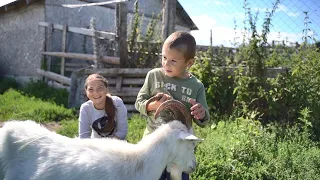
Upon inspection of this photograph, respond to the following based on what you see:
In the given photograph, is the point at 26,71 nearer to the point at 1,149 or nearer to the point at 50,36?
the point at 50,36

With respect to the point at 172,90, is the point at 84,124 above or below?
below

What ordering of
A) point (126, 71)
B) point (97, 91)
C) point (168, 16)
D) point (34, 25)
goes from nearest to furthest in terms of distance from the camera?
point (97, 91) → point (168, 16) → point (126, 71) → point (34, 25)

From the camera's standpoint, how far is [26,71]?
15.3m

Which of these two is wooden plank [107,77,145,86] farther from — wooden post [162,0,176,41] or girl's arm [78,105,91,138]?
girl's arm [78,105,91,138]

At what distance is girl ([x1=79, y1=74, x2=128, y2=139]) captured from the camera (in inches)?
157

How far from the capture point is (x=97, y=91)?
3984 millimetres

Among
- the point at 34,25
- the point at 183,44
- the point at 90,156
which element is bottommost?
the point at 90,156

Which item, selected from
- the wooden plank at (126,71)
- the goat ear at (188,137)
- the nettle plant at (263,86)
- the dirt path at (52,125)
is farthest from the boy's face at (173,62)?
the wooden plank at (126,71)

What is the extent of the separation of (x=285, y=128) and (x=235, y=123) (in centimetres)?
82

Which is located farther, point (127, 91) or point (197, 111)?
A: point (127, 91)

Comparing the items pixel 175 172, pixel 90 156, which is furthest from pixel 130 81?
pixel 90 156

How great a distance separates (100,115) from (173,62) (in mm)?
1210

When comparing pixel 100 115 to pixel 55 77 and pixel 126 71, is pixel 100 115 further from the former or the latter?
pixel 55 77

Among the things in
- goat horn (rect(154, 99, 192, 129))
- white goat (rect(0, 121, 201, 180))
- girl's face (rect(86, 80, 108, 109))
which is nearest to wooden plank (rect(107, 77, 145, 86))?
girl's face (rect(86, 80, 108, 109))
